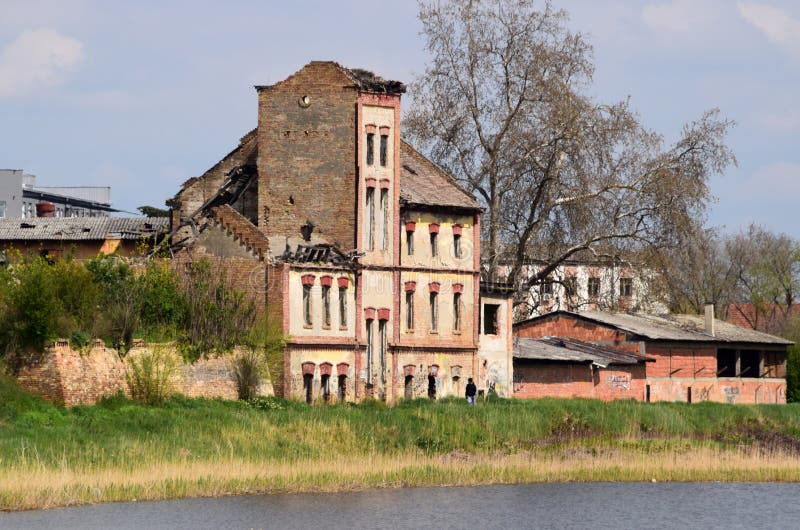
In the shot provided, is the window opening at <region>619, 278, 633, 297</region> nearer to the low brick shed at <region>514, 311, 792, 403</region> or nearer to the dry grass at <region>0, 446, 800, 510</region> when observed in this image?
the low brick shed at <region>514, 311, 792, 403</region>

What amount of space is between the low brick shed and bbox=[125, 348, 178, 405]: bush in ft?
68.8

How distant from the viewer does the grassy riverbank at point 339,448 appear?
4162 cm

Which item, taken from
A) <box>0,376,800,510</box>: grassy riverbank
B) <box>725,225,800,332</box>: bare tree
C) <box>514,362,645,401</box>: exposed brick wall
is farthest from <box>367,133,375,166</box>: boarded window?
<box>725,225,800,332</box>: bare tree

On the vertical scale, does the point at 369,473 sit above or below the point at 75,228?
below

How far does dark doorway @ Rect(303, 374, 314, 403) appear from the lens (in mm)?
59156

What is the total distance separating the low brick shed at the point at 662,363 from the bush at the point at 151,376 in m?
21.0

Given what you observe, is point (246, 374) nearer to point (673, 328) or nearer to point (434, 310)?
point (434, 310)

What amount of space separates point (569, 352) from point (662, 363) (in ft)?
24.1

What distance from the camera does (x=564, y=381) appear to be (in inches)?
2758

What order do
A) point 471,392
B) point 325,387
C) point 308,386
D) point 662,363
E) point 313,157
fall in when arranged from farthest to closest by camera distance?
point 662,363 < point 313,157 < point 471,392 < point 325,387 < point 308,386

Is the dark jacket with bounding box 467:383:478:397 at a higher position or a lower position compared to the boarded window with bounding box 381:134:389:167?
lower

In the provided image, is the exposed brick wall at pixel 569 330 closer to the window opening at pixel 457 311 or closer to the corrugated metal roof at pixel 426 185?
the corrugated metal roof at pixel 426 185

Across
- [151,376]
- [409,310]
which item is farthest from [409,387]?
[151,376]

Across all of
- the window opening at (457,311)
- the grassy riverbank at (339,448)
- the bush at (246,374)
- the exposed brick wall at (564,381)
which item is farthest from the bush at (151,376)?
the exposed brick wall at (564,381)
